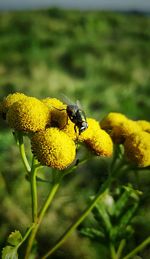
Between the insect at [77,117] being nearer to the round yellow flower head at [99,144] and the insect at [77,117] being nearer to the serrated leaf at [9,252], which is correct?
the round yellow flower head at [99,144]

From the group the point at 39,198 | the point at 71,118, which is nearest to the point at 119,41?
the point at 39,198

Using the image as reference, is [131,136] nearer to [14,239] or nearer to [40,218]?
[40,218]

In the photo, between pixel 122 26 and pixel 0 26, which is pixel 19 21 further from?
pixel 122 26

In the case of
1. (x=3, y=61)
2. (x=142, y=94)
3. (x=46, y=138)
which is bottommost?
(x=142, y=94)

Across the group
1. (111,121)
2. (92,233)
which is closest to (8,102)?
(111,121)

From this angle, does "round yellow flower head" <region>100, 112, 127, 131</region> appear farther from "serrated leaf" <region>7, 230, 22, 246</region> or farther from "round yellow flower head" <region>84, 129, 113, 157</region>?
"serrated leaf" <region>7, 230, 22, 246</region>

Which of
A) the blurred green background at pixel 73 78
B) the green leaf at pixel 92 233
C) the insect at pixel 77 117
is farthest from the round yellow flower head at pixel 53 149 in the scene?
the green leaf at pixel 92 233
